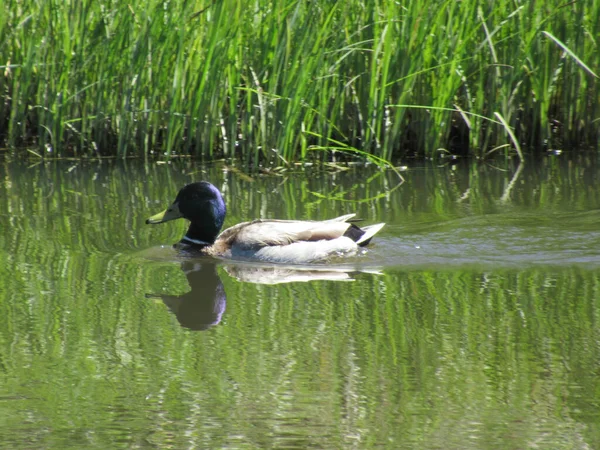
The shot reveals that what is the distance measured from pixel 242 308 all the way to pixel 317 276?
110cm

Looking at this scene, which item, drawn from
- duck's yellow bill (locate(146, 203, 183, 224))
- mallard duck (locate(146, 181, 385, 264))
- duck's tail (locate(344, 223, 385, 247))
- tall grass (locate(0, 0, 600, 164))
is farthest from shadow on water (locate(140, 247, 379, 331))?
tall grass (locate(0, 0, 600, 164))

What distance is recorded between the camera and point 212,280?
6.89m

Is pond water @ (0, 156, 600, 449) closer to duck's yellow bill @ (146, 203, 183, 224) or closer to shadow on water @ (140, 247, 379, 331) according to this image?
shadow on water @ (140, 247, 379, 331)

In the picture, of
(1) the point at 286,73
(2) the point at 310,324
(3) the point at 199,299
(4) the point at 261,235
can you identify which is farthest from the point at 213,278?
(1) the point at 286,73

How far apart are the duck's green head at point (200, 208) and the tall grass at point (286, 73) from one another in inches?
70.2

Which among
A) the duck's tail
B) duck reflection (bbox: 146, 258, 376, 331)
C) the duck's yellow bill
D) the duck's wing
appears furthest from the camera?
the duck's yellow bill

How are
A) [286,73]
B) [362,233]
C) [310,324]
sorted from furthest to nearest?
[286,73]
[362,233]
[310,324]

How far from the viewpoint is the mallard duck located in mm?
7402

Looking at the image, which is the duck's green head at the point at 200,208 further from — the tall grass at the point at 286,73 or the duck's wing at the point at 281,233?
the tall grass at the point at 286,73

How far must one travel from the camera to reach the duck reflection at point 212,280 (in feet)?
19.1

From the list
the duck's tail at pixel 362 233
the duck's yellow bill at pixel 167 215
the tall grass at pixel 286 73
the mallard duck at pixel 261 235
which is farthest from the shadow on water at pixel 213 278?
the tall grass at pixel 286 73

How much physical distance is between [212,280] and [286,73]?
10.2ft

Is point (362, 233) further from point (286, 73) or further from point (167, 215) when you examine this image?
point (286, 73)

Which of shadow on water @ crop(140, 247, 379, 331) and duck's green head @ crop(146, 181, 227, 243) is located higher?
duck's green head @ crop(146, 181, 227, 243)
